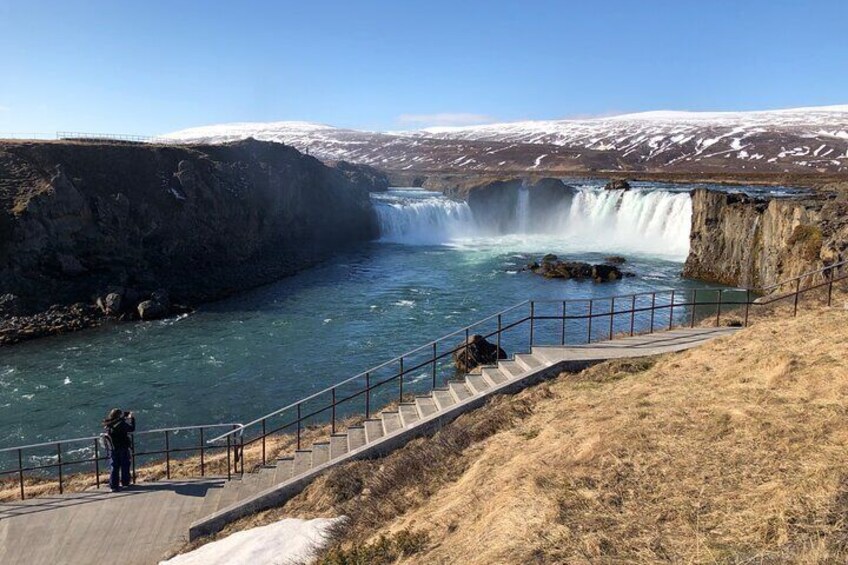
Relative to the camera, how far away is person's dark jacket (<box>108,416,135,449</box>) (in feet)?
36.5

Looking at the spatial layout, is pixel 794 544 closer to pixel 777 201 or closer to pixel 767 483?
pixel 767 483

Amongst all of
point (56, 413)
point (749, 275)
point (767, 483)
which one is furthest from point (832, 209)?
point (56, 413)

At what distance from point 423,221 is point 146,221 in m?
31.2

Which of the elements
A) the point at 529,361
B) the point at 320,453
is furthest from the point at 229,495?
the point at 529,361

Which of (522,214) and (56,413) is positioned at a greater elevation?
(522,214)

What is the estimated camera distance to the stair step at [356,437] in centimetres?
1081

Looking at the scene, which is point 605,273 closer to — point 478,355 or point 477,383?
point 478,355

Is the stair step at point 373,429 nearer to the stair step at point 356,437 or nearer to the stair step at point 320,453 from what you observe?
the stair step at point 356,437

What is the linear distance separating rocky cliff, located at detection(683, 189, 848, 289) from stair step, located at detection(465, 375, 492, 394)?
64.7 ft

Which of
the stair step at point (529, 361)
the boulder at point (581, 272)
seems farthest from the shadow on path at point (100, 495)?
the boulder at point (581, 272)

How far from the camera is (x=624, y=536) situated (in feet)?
17.3

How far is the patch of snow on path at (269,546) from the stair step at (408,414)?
2874 millimetres

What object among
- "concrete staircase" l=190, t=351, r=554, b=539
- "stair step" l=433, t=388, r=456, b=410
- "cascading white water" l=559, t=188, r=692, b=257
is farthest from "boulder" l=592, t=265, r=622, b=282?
"stair step" l=433, t=388, r=456, b=410

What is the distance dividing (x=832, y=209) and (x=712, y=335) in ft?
65.5
